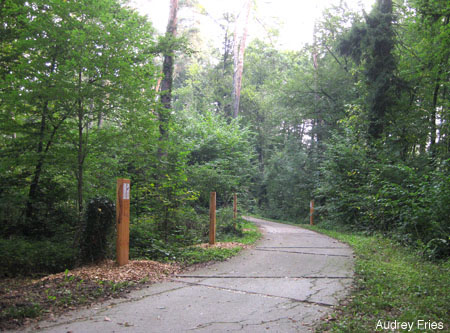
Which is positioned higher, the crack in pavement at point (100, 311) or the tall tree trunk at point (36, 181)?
the tall tree trunk at point (36, 181)

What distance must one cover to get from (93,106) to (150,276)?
3905mm

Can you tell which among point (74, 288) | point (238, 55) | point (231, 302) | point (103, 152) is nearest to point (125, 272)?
point (74, 288)

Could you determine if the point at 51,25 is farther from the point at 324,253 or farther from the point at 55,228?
the point at 324,253

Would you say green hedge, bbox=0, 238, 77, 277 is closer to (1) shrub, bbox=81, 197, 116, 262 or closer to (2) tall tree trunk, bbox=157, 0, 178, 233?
(1) shrub, bbox=81, 197, 116, 262

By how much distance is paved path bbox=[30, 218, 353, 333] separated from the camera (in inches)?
151

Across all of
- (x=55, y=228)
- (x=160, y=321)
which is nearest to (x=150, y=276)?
(x=160, y=321)

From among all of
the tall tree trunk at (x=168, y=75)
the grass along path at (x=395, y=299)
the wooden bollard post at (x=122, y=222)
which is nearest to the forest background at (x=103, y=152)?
→ the tall tree trunk at (x=168, y=75)

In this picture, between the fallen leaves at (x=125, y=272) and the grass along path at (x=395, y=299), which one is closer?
the grass along path at (x=395, y=299)

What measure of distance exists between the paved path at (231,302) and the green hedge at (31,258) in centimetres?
259

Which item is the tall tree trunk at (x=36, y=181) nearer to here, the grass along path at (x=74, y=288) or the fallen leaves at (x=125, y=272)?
the grass along path at (x=74, y=288)

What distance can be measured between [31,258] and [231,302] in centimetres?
445

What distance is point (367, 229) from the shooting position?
1312 cm

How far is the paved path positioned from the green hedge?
2.59 meters

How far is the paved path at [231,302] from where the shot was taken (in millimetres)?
3832
